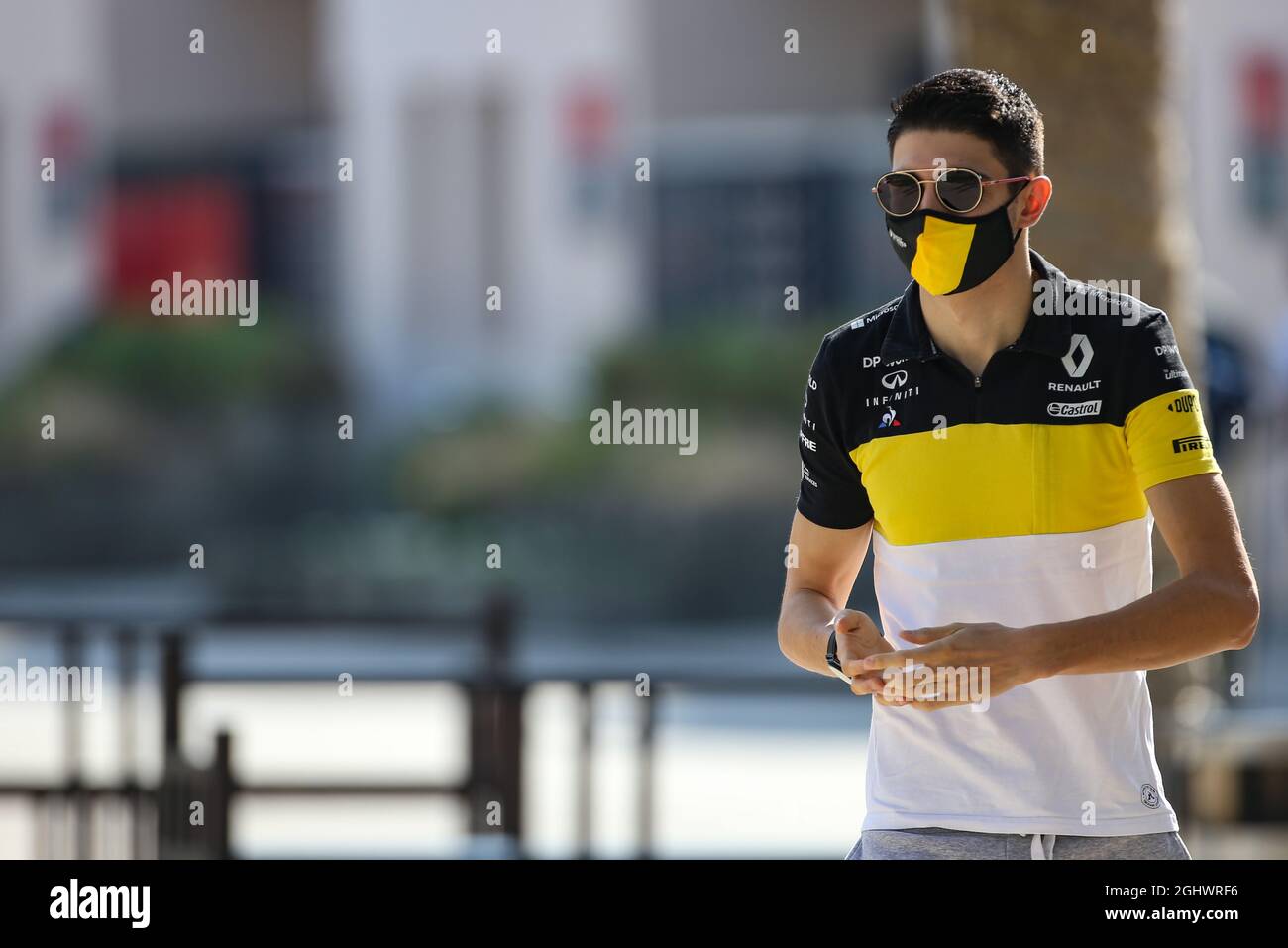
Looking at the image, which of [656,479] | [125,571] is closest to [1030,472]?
[656,479]

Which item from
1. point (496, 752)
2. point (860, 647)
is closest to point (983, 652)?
point (860, 647)

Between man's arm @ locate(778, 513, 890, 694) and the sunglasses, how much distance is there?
21.2 inches

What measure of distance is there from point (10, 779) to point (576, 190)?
596 inches

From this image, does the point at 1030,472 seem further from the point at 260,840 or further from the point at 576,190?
the point at 576,190

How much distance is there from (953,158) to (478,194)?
19273 mm

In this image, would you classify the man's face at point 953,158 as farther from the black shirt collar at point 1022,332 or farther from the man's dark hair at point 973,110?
the black shirt collar at point 1022,332

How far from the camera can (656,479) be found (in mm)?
16141

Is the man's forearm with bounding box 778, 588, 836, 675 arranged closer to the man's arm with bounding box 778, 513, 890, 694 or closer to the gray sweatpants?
the man's arm with bounding box 778, 513, 890, 694

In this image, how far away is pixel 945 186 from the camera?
2852 millimetres

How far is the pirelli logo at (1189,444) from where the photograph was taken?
2639 millimetres

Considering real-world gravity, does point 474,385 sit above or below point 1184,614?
above

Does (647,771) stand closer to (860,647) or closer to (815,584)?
(815,584)
